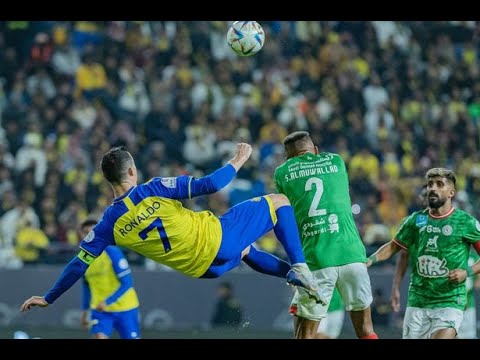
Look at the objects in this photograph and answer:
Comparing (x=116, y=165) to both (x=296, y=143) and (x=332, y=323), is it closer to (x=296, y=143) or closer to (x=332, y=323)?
(x=296, y=143)

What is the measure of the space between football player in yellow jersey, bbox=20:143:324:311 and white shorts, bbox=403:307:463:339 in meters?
1.16

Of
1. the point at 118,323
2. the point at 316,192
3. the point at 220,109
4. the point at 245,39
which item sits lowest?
the point at 118,323

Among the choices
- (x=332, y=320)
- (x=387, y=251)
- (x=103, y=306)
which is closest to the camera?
(x=387, y=251)

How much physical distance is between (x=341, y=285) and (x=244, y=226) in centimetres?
96

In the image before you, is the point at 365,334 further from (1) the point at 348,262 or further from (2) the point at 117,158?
(2) the point at 117,158

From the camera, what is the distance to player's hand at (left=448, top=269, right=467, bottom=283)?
8.09 m

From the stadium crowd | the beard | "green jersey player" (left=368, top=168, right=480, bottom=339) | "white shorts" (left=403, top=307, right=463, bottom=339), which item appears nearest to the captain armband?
"green jersey player" (left=368, top=168, right=480, bottom=339)

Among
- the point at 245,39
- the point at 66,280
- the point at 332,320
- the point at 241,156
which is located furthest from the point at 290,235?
the point at 332,320

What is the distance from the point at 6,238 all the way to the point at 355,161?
588 cm

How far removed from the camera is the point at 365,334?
8.03 metres

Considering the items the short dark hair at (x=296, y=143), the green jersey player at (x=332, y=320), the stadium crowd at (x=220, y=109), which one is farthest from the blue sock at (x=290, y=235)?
the stadium crowd at (x=220, y=109)

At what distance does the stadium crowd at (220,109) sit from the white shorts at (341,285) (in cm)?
676

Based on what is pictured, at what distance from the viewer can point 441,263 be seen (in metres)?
8.25

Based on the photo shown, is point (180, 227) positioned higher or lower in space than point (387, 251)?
higher
